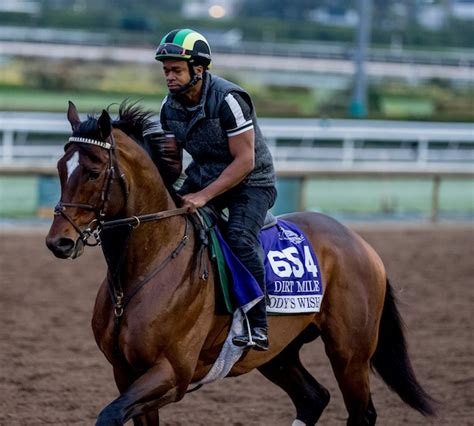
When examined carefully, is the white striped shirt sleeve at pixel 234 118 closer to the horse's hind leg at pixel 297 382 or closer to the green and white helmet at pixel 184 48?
the green and white helmet at pixel 184 48

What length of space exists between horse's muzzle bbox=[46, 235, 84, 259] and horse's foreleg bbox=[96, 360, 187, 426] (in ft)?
2.29

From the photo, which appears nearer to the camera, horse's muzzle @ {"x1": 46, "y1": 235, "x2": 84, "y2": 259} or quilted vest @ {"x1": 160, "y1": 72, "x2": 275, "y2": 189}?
horse's muzzle @ {"x1": 46, "y1": 235, "x2": 84, "y2": 259}

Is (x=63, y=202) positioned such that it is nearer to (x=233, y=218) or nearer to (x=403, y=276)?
(x=233, y=218)

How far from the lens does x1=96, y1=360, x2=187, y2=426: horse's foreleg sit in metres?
4.63

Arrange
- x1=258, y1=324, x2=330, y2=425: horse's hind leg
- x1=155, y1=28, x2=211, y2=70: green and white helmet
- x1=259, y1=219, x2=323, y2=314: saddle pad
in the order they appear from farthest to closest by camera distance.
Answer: x1=258, y1=324, x2=330, y2=425: horse's hind leg → x1=259, y1=219, x2=323, y2=314: saddle pad → x1=155, y1=28, x2=211, y2=70: green and white helmet

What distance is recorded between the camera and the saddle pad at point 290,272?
5535 mm

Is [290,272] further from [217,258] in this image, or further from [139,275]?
[139,275]

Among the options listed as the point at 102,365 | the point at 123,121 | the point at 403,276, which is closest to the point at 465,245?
the point at 403,276

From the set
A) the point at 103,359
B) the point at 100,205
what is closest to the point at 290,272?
the point at 100,205

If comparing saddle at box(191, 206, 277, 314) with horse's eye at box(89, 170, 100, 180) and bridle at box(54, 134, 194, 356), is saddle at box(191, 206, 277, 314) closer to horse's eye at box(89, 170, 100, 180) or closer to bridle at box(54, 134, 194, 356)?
bridle at box(54, 134, 194, 356)

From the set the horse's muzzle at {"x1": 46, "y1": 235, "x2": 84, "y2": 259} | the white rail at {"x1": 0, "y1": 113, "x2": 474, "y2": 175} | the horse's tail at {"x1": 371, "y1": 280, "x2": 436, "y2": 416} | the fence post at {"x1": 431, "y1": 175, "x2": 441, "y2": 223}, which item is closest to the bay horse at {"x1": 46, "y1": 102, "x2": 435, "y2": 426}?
the horse's muzzle at {"x1": 46, "y1": 235, "x2": 84, "y2": 259}

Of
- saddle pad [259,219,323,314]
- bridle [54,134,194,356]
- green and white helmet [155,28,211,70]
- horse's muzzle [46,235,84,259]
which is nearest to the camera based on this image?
horse's muzzle [46,235,84,259]

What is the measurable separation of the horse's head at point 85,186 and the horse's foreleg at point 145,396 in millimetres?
693

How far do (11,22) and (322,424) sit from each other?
1585 inches
